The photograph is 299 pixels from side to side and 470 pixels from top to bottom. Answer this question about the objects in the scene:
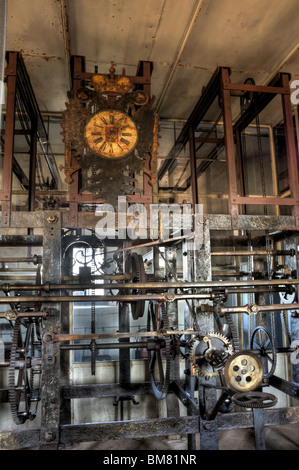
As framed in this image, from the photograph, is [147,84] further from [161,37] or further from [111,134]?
[161,37]

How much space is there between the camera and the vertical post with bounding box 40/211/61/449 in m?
2.84

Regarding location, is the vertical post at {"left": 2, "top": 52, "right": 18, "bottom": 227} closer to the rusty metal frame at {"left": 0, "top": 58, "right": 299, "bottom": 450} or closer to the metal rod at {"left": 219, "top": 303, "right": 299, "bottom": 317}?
the rusty metal frame at {"left": 0, "top": 58, "right": 299, "bottom": 450}

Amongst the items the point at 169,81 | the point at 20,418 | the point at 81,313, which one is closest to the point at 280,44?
the point at 169,81

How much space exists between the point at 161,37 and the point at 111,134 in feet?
5.72

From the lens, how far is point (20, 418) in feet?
9.50

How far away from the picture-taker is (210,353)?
9.34 feet

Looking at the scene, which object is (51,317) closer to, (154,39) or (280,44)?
(154,39)

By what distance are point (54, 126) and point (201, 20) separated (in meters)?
3.08

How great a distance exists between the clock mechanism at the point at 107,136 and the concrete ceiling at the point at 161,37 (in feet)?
3.44

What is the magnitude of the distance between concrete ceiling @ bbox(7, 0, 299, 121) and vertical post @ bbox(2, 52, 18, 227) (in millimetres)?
1047

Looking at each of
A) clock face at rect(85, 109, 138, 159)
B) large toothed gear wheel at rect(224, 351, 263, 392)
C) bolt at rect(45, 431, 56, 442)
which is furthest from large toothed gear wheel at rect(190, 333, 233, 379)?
clock face at rect(85, 109, 138, 159)

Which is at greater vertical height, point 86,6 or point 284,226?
point 86,6

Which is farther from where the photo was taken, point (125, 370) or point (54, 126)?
point (54, 126)

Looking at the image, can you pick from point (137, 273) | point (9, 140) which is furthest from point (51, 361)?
point (9, 140)
